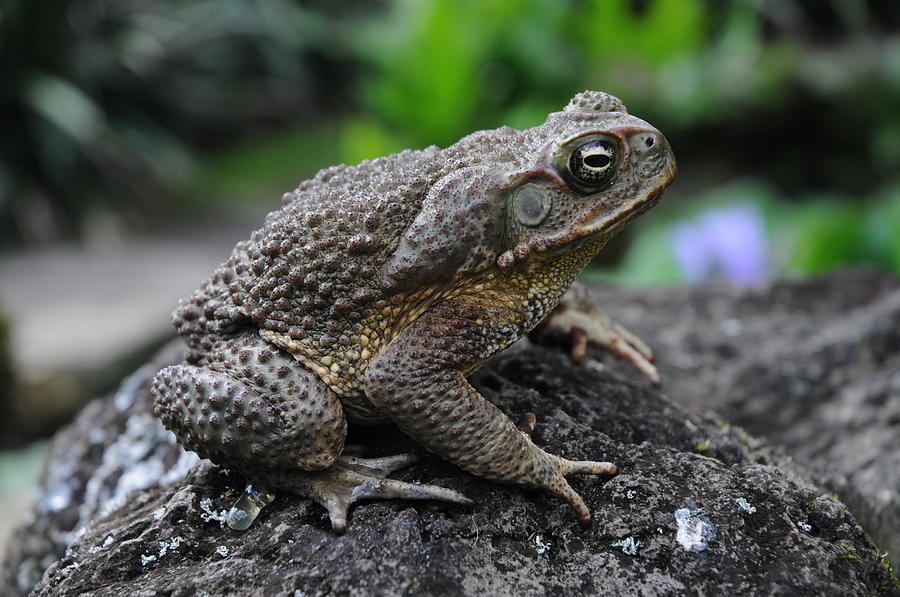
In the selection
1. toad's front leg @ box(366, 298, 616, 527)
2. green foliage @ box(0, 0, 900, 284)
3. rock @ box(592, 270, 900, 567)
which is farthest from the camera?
green foliage @ box(0, 0, 900, 284)

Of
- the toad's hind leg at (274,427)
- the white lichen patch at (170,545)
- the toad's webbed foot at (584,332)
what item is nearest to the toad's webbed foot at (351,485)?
the toad's hind leg at (274,427)

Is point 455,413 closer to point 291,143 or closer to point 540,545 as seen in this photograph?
point 540,545

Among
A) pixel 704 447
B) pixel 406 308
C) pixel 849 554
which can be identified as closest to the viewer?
pixel 849 554

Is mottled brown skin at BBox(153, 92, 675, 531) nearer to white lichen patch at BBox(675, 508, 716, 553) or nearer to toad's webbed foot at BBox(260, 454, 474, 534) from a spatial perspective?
toad's webbed foot at BBox(260, 454, 474, 534)

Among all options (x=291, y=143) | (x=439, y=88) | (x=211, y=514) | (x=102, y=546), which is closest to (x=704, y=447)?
(x=211, y=514)

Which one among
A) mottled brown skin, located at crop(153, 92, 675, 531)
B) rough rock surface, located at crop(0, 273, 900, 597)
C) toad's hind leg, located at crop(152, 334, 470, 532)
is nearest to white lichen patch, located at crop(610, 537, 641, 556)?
rough rock surface, located at crop(0, 273, 900, 597)

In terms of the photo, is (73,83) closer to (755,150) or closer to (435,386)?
(755,150)

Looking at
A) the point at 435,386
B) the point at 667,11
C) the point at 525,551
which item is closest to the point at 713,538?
the point at 525,551
